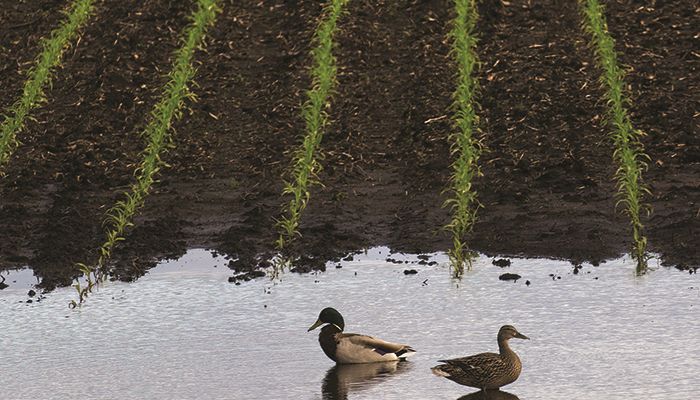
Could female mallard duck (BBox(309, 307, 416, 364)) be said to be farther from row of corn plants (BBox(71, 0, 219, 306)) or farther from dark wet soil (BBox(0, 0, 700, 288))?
dark wet soil (BBox(0, 0, 700, 288))

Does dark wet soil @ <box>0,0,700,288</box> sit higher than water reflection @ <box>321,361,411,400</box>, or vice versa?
dark wet soil @ <box>0,0,700,288</box>

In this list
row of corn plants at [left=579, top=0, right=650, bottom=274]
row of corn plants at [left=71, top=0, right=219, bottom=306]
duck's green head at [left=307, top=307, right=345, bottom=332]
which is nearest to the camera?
duck's green head at [left=307, top=307, right=345, bottom=332]

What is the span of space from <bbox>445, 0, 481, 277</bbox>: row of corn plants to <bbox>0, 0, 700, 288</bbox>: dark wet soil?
0.50 ft

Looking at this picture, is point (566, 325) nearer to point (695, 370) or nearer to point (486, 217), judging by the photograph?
point (695, 370)

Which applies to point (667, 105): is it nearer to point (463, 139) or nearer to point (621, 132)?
point (621, 132)

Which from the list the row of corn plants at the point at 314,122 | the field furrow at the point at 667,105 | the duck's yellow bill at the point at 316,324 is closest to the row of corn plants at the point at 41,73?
the row of corn plants at the point at 314,122

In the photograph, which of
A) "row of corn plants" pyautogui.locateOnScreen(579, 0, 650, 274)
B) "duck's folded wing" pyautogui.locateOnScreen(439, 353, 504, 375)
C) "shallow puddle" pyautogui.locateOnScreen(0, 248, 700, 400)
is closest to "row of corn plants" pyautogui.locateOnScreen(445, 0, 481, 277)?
"shallow puddle" pyautogui.locateOnScreen(0, 248, 700, 400)

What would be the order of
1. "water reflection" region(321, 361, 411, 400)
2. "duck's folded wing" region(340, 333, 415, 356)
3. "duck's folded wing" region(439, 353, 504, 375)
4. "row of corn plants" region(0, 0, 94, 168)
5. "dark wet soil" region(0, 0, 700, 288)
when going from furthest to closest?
"row of corn plants" region(0, 0, 94, 168) → "dark wet soil" region(0, 0, 700, 288) → "duck's folded wing" region(340, 333, 415, 356) → "water reflection" region(321, 361, 411, 400) → "duck's folded wing" region(439, 353, 504, 375)

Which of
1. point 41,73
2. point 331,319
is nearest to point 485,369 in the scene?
point 331,319

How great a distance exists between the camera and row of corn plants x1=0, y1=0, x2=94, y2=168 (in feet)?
61.5

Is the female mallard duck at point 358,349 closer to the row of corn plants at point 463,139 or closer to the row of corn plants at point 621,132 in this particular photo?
the row of corn plants at point 463,139

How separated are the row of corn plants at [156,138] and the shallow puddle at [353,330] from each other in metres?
0.60

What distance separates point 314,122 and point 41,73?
4.46 metres

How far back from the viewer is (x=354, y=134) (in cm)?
1872
